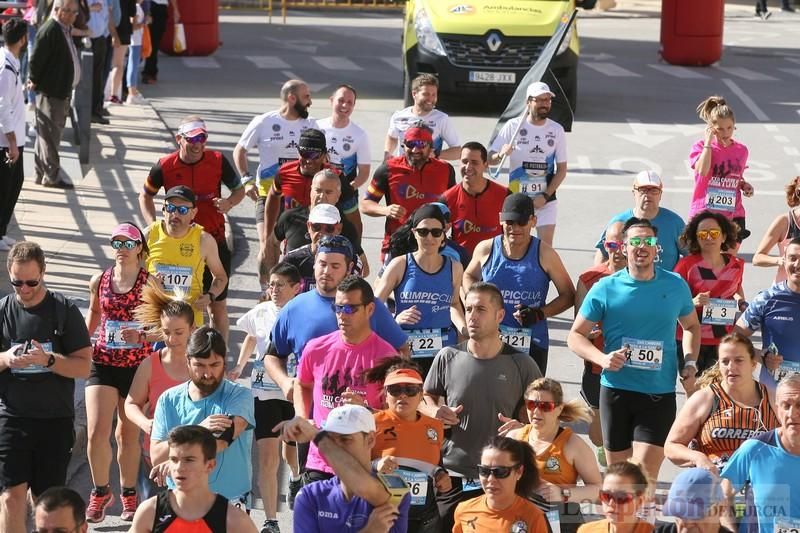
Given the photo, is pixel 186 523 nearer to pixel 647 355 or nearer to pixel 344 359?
pixel 344 359

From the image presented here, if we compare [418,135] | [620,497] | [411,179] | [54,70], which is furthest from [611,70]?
[620,497]

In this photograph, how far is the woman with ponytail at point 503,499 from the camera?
23.7 feet

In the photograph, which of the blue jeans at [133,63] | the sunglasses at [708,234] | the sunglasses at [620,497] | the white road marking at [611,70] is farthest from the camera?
the white road marking at [611,70]

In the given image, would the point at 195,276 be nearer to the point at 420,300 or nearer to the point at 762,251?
the point at 420,300

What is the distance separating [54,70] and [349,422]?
10.5 metres

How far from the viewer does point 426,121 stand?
554 inches

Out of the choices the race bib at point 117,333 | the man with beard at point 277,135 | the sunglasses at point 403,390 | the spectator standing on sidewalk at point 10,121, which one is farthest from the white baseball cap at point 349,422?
the spectator standing on sidewalk at point 10,121

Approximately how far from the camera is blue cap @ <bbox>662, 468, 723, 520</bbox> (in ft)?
22.2

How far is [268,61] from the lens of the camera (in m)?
30.0

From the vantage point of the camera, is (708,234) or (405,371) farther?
(708,234)

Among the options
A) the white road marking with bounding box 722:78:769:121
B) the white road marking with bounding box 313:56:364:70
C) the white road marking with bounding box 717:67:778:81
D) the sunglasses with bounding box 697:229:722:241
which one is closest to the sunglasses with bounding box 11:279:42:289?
the sunglasses with bounding box 697:229:722:241

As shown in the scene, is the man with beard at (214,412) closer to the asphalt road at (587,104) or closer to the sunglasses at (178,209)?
the asphalt road at (587,104)

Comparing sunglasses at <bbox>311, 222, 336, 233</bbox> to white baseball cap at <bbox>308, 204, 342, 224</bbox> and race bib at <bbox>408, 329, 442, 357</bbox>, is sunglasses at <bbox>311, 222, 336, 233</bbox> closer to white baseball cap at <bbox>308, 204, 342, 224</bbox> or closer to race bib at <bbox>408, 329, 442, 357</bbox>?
white baseball cap at <bbox>308, 204, 342, 224</bbox>

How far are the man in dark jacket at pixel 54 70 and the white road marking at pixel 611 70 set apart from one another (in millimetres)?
13773
